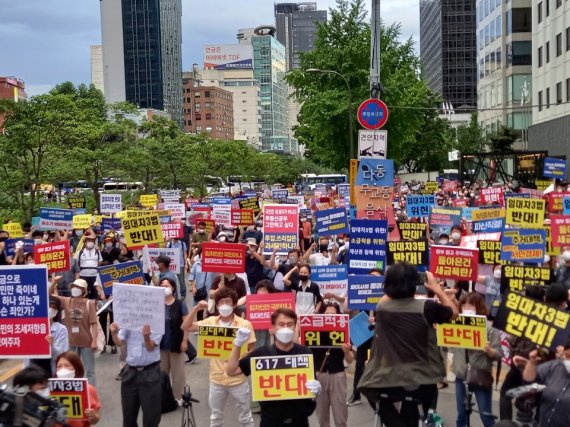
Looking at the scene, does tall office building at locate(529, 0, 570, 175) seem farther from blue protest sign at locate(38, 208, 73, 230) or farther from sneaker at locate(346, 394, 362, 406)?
sneaker at locate(346, 394, 362, 406)

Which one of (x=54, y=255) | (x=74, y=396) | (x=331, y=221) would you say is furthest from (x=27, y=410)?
(x=331, y=221)

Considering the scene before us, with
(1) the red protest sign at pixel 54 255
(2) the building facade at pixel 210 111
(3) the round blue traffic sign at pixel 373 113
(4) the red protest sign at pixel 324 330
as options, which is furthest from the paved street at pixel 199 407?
(2) the building facade at pixel 210 111

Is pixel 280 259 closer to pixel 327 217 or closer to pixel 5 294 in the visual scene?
pixel 327 217

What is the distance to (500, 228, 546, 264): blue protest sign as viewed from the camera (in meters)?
12.5

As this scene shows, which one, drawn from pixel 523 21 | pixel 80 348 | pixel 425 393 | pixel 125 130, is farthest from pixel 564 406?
pixel 523 21

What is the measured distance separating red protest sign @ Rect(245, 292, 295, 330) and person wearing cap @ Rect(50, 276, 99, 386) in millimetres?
2244

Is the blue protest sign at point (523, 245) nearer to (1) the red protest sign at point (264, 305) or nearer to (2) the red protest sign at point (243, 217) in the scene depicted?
(1) the red protest sign at point (264, 305)

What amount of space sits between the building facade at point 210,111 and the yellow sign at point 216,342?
153485mm

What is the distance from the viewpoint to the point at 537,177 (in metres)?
33.5

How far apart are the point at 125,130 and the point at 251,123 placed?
153459mm

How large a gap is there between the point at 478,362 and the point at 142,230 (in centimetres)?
759

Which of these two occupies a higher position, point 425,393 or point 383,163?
point 383,163

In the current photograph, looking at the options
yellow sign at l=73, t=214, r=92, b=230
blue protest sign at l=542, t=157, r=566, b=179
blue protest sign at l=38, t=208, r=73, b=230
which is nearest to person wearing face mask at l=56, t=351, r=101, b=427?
blue protest sign at l=38, t=208, r=73, b=230

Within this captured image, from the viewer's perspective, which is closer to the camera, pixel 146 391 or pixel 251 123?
pixel 146 391
